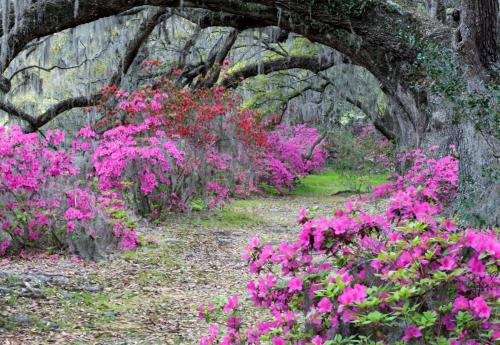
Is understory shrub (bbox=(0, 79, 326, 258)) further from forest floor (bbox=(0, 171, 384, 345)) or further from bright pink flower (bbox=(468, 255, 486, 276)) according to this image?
bright pink flower (bbox=(468, 255, 486, 276))

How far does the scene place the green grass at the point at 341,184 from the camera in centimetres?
1681

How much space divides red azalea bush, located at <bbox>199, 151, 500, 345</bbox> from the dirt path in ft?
1.16

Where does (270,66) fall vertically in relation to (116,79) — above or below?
above

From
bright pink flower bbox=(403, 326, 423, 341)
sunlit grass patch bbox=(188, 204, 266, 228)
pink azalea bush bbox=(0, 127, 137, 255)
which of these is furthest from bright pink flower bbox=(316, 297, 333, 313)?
sunlit grass patch bbox=(188, 204, 266, 228)

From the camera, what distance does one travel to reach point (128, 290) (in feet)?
19.8

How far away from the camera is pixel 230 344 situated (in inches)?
113

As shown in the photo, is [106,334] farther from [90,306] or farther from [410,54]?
[410,54]

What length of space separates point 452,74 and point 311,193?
13.3 metres

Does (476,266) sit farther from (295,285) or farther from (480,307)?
(295,285)

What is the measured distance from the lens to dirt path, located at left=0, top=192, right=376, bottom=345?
4.71 meters

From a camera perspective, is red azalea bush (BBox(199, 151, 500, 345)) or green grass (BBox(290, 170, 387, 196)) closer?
red azalea bush (BBox(199, 151, 500, 345))

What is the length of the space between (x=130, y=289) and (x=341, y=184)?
1448 cm

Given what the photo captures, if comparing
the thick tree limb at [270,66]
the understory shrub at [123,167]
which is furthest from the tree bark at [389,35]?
the thick tree limb at [270,66]

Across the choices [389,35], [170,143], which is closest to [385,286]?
[389,35]
